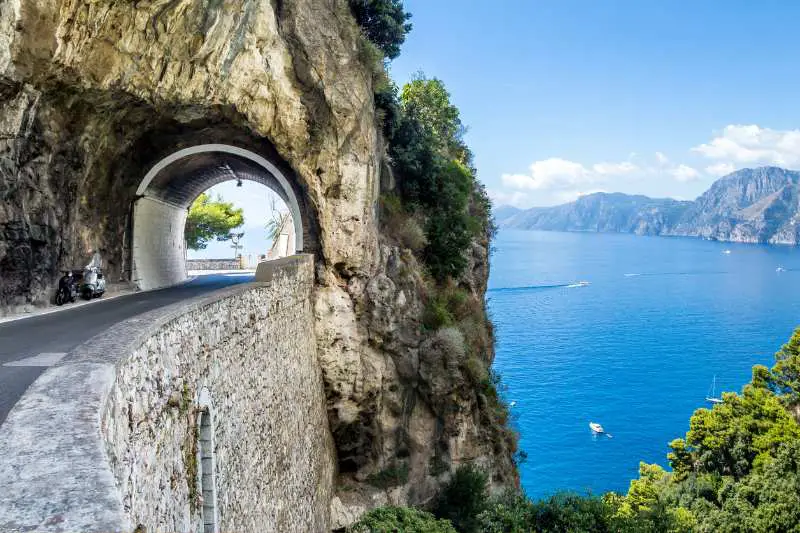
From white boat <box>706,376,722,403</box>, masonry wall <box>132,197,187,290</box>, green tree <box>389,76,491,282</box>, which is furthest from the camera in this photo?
white boat <box>706,376,722,403</box>

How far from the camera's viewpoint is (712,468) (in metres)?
24.9

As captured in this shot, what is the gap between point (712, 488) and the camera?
23266mm

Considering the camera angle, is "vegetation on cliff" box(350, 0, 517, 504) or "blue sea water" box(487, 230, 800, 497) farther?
"blue sea water" box(487, 230, 800, 497)

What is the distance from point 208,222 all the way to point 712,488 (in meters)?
34.6

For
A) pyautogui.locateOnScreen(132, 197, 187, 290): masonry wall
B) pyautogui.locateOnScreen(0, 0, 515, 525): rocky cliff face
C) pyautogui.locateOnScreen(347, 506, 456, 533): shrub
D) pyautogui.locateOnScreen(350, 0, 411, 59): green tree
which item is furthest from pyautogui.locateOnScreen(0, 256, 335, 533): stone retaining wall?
pyautogui.locateOnScreen(350, 0, 411, 59): green tree

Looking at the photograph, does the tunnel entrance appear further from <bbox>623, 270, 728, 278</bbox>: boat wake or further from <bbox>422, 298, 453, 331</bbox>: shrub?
<bbox>623, 270, 728, 278</bbox>: boat wake

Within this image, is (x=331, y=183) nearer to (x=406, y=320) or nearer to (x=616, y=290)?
(x=406, y=320)

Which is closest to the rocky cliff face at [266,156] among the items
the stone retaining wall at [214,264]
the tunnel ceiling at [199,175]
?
the tunnel ceiling at [199,175]

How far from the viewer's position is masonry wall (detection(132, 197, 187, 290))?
17406mm

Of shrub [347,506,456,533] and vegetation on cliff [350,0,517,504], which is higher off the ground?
vegetation on cliff [350,0,517,504]

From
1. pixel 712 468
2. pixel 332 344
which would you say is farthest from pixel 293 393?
pixel 712 468

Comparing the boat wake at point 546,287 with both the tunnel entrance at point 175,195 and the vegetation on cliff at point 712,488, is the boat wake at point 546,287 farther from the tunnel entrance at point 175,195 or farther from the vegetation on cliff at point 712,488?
the tunnel entrance at point 175,195

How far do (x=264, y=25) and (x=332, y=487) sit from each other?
11.9 meters

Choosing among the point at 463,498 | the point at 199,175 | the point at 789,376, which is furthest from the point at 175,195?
the point at 789,376
